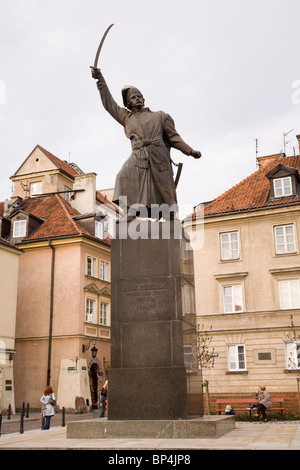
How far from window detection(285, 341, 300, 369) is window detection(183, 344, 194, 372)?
16853 mm

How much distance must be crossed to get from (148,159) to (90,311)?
23.6 meters

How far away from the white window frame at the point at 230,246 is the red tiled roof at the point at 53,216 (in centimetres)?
894

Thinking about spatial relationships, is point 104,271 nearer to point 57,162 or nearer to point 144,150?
point 57,162

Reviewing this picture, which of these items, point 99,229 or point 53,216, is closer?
point 53,216

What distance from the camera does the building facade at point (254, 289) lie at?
956 inches

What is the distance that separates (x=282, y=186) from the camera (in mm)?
26609

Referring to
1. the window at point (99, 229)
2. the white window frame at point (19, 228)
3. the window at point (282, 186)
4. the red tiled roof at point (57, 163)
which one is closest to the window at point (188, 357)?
the window at point (282, 186)

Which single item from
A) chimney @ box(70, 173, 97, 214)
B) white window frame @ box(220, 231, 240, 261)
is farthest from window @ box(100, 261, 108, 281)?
white window frame @ box(220, 231, 240, 261)

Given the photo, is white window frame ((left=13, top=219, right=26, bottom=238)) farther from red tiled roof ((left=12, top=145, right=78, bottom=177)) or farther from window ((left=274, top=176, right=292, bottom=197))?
window ((left=274, top=176, right=292, bottom=197))

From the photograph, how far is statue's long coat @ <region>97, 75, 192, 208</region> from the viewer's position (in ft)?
30.6

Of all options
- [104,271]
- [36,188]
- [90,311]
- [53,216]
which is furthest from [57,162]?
[90,311]

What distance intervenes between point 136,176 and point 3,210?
32.1 meters

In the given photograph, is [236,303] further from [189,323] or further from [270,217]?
[189,323]
